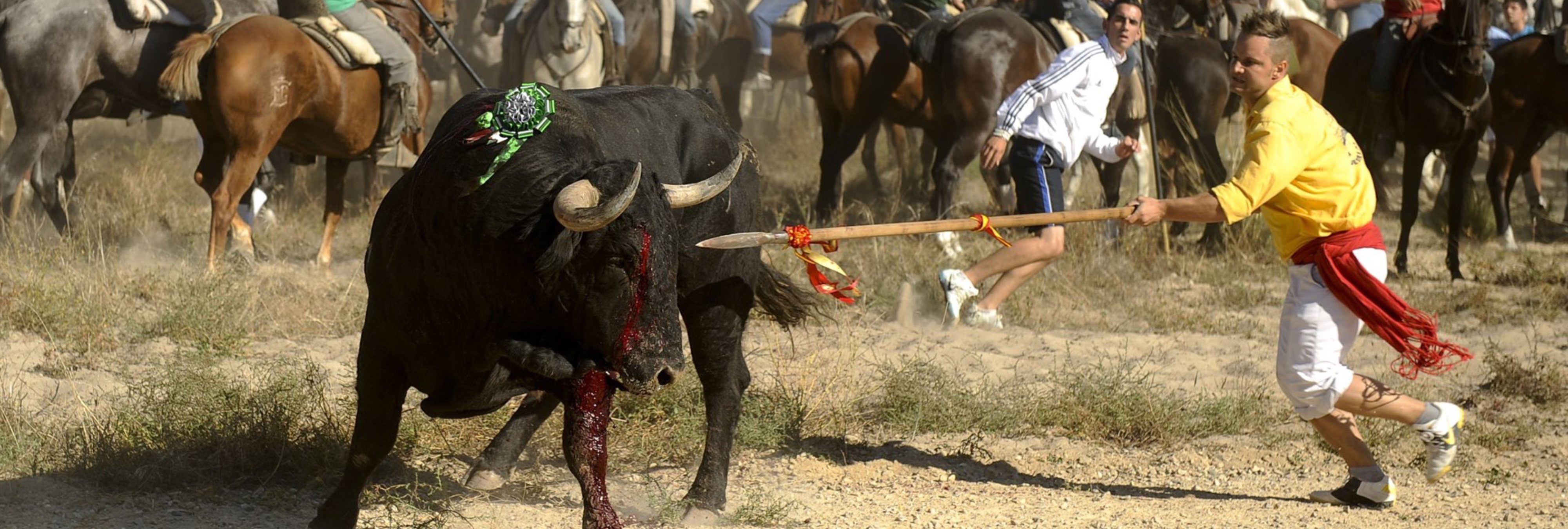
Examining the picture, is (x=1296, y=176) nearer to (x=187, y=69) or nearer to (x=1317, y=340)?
(x=1317, y=340)

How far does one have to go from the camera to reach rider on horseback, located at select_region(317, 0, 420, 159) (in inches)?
359

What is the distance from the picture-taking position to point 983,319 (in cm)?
793

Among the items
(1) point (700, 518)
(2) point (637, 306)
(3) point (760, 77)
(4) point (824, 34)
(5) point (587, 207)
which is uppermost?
(5) point (587, 207)

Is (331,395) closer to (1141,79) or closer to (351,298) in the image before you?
(351,298)

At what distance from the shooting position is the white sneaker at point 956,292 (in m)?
7.89

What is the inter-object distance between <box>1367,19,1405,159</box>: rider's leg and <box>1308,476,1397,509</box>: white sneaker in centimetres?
621

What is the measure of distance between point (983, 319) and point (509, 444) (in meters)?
3.29

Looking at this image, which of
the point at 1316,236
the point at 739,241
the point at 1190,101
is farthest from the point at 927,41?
the point at 739,241

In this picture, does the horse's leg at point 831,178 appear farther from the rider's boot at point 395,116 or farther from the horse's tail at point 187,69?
the horse's tail at point 187,69

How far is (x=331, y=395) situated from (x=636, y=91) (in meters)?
2.11

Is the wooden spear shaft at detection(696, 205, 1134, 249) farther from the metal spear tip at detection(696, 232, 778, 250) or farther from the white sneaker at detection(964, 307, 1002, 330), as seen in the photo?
the white sneaker at detection(964, 307, 1002, 330)

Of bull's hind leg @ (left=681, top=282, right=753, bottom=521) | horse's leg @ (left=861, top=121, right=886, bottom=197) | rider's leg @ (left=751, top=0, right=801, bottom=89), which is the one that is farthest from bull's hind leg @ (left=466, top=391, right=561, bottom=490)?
rider's leg @ (left=751, top=0, right=801, bottom=89)

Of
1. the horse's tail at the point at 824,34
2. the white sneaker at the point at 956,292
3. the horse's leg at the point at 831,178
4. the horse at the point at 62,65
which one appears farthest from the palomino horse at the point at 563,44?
the white sneaker at the point at 956,292

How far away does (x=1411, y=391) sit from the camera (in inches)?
263
